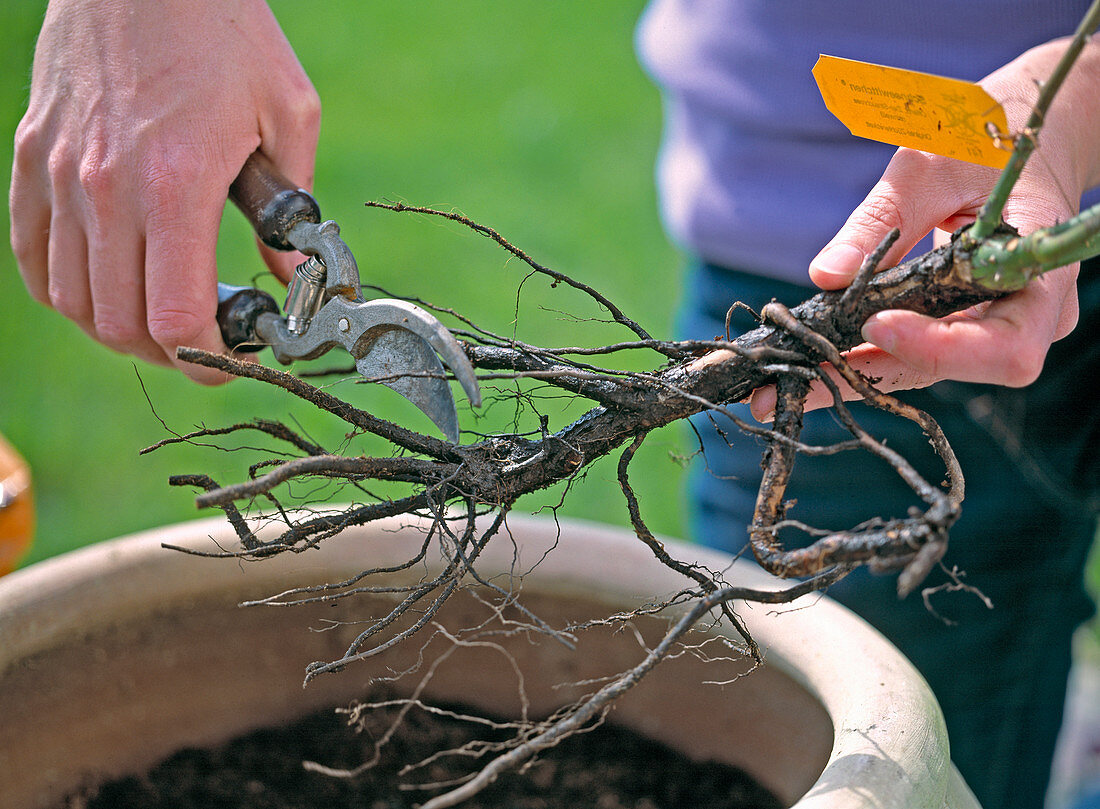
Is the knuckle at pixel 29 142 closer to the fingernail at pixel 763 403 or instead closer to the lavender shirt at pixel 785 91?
the fingernail at pixel 763 403

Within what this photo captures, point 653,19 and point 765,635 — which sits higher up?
point 653,19

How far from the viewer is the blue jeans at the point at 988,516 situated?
1.25m

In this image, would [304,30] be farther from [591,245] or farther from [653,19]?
[653,19]

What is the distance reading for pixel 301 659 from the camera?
3.43ft

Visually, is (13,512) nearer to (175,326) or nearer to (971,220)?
(175,326)

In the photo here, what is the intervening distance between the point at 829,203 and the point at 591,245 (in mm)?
2149

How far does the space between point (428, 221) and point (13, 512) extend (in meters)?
0.71

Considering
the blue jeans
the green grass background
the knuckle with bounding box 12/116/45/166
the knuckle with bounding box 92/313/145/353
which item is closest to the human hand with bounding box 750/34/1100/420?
the blue jeans

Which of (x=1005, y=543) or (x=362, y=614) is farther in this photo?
(x=1005, y=543)

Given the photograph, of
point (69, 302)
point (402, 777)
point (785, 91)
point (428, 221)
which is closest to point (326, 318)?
point (69, 302)

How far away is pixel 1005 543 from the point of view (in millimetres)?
1331

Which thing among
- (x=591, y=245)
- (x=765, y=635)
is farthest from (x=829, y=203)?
(x=591, y=245)

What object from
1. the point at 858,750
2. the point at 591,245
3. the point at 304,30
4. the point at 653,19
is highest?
the point at 653,19

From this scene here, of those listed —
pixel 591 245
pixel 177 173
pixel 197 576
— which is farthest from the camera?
pixel 591 245
